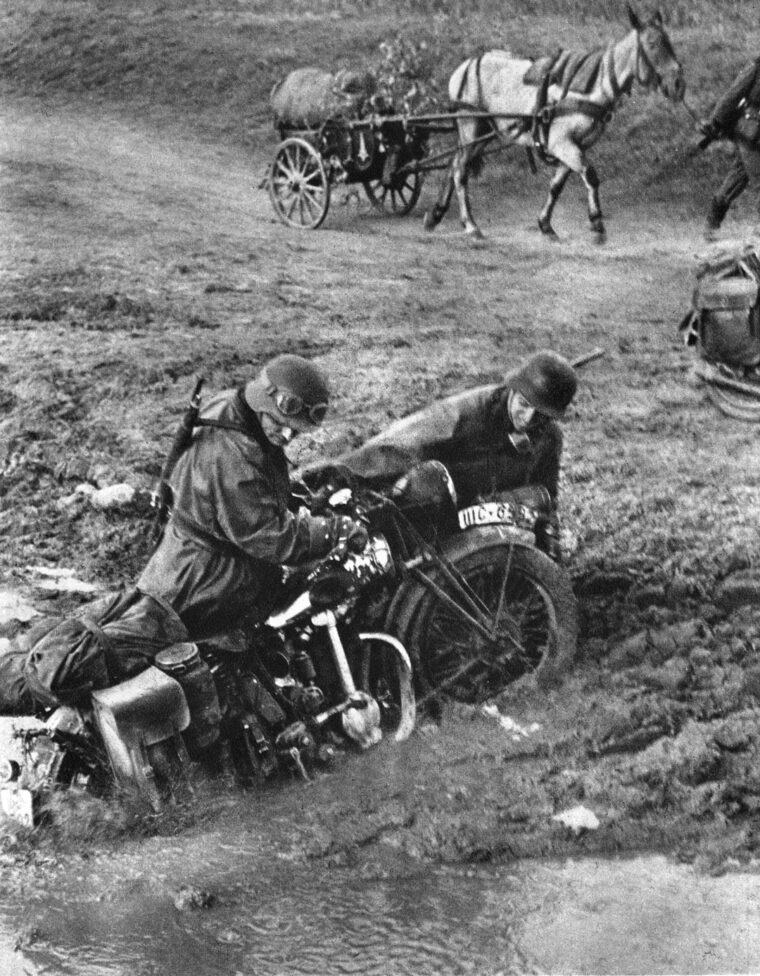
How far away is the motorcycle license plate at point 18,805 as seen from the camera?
16.2 feet

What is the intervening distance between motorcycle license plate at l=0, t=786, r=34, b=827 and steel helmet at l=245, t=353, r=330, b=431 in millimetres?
1755

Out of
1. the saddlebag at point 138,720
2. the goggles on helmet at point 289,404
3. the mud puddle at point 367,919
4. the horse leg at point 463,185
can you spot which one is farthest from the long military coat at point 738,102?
the saddlebag at point 138,720

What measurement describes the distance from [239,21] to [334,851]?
12.9ft

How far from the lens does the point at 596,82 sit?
6121 millimetres

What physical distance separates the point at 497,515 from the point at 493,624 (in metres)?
0.47

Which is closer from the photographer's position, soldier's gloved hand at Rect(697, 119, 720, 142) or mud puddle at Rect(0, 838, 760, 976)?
mud puddle at Rect(0, 838, 760, 976)

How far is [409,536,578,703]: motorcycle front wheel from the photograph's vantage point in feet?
17.8

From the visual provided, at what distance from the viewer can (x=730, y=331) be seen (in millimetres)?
6168

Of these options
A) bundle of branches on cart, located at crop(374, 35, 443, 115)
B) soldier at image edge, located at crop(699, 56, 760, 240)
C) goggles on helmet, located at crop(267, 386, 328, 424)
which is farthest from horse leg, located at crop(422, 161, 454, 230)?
goggles on helmet, located at crop(267, 386, 328, 424)

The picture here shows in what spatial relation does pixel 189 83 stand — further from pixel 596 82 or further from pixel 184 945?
pixel 184 945

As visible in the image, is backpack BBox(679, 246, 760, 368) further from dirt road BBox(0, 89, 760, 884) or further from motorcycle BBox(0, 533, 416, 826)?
motorcycle BBox(0, 533, 416, 826)

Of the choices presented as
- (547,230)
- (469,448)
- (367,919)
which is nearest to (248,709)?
(367,919)

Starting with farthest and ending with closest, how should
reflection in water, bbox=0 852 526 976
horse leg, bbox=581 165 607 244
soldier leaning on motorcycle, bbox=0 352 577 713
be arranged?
1. horse leg, bbox=581 165 607 244
2. soldier leaning on motorcycle, bbox=0 352 577 713
3. reflection in water, bbox=0 852 526 976

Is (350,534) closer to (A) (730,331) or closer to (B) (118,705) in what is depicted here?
(B) (118,705)
